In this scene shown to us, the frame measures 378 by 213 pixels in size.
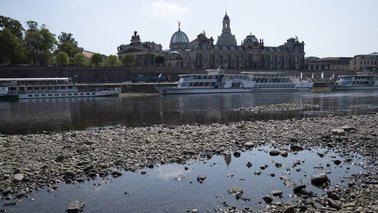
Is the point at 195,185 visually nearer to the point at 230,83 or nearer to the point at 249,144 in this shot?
the point at 249,144

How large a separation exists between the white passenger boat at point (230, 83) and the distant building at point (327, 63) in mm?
70633

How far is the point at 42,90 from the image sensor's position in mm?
76188

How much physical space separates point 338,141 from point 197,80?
63.2 meters

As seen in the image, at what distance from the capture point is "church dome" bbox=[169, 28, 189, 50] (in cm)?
16525

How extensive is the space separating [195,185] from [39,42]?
3689 inches

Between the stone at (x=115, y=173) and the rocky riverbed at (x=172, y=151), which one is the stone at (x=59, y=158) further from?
the stone at (x=115, y=173)

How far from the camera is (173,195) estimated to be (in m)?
13.9

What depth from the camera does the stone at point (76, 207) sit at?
12500 millimetres

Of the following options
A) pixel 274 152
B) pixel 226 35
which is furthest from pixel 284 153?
pixel 226 35

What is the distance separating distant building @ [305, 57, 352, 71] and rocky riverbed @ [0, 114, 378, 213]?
470ft

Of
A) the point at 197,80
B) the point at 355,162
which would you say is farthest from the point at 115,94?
the point at 355,162

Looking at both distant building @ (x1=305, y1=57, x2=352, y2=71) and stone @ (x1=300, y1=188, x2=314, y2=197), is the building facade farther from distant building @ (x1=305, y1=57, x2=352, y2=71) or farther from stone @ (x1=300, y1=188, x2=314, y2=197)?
stone @ (x1=300, y1=188, x2=314, y2=197)

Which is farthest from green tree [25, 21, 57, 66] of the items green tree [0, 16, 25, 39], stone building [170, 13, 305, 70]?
stone building [170, 13, 305, 70]

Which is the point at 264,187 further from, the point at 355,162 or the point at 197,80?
the point at 197,80
